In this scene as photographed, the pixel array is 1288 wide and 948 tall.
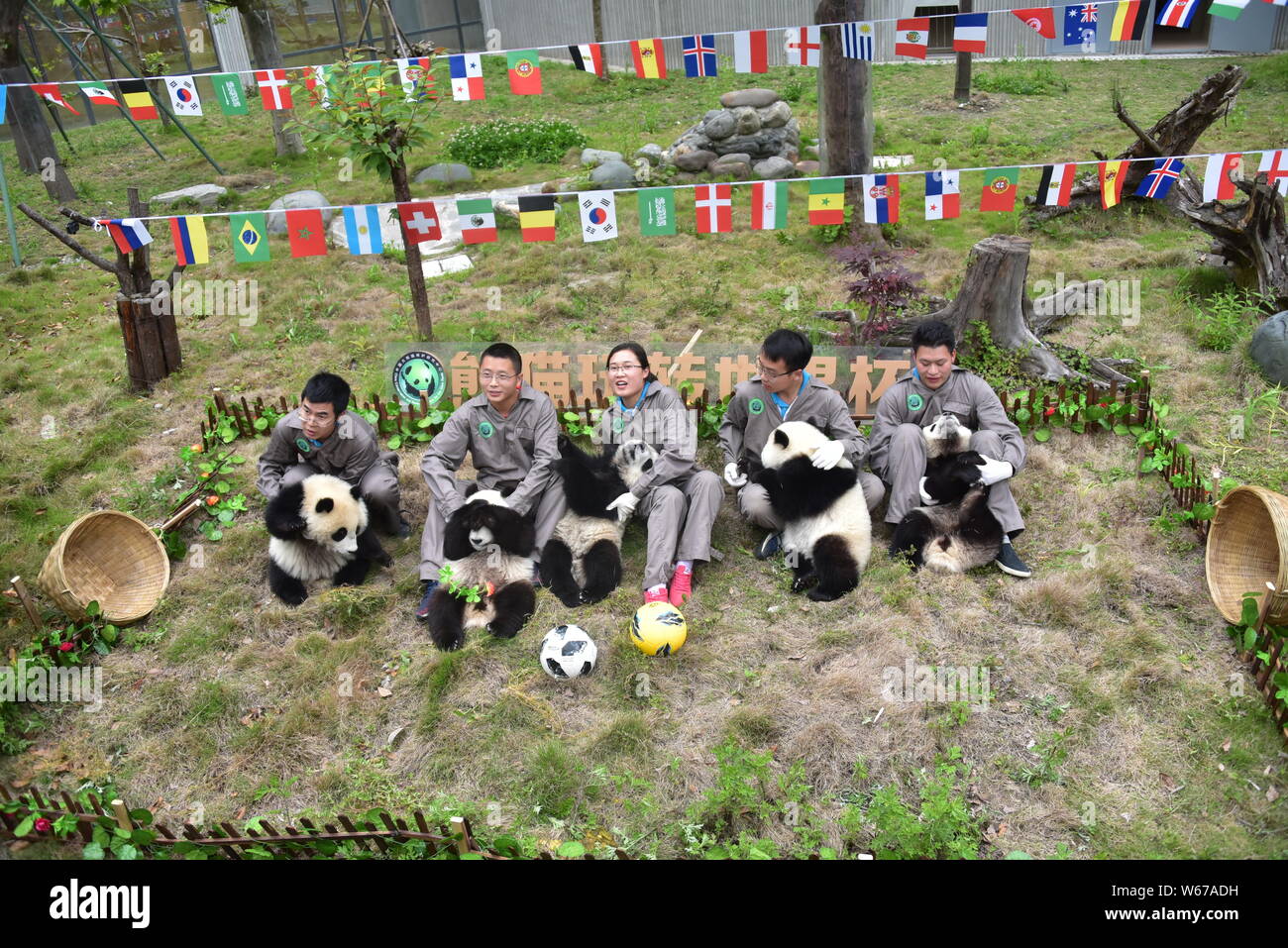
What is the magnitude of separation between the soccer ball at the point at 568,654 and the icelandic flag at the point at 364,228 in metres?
3.46

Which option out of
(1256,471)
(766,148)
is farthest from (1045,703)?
(766,148)

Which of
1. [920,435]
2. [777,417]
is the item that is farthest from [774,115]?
[920,435]

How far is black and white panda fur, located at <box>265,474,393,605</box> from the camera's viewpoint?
5.48 m

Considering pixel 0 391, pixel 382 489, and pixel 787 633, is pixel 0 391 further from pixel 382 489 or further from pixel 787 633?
pixel 787 633

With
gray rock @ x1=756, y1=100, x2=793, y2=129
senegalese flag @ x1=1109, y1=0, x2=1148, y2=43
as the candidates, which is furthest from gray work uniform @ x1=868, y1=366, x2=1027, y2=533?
gray rock @ x1=756, y1=100, x2=793, y2=129

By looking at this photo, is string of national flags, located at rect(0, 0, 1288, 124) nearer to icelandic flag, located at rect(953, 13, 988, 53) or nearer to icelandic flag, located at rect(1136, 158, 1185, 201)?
icelandic flag, located at rect(953, 13, 988, 53)

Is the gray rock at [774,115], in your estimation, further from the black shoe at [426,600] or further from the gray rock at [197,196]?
A: the black shoe at [426,600]

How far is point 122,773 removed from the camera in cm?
452

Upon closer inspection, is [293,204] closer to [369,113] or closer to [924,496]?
[369,113]

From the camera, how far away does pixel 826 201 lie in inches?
266

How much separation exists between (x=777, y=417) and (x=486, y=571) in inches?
80.6

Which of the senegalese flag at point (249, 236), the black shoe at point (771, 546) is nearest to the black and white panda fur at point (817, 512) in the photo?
the black shoe at point (771, 546)

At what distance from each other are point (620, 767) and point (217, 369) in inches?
236

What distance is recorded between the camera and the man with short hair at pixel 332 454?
18.5ft
